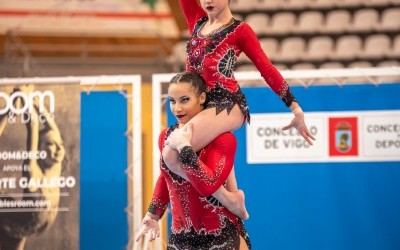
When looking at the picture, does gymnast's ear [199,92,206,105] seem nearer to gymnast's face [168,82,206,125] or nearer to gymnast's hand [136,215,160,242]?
gymnast's face [168,82,206,125]

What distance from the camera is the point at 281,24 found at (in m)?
8.66

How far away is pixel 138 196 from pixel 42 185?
2.13 ft

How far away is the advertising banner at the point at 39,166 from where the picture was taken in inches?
178

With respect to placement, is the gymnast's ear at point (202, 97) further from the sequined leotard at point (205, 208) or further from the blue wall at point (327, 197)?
the blue wall at point (327, 197)

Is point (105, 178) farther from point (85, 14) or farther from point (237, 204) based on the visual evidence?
point (85, 14)

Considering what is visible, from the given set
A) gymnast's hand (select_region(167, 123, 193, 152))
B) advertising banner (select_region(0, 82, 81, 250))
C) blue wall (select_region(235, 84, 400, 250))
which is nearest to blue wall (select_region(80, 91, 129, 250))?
advertising banner (select_region(0, 82, 81, 250))

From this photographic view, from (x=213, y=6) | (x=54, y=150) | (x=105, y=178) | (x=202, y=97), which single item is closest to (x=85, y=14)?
(x=105, y=178)

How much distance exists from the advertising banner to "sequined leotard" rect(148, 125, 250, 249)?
179 cm

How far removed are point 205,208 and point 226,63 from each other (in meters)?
0.58

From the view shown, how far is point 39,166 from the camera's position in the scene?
14.9 ft

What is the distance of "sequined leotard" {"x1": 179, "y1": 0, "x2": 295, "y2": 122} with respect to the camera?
9.17 ft

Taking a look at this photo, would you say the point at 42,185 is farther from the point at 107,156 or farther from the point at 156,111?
the point at 156,111

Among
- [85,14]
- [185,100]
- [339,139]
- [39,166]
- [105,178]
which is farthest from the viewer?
[85,14]

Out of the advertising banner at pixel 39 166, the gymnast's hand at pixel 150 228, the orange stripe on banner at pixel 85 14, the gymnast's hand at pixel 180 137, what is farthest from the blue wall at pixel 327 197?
the orange stripe on banner at pixel 85 14
